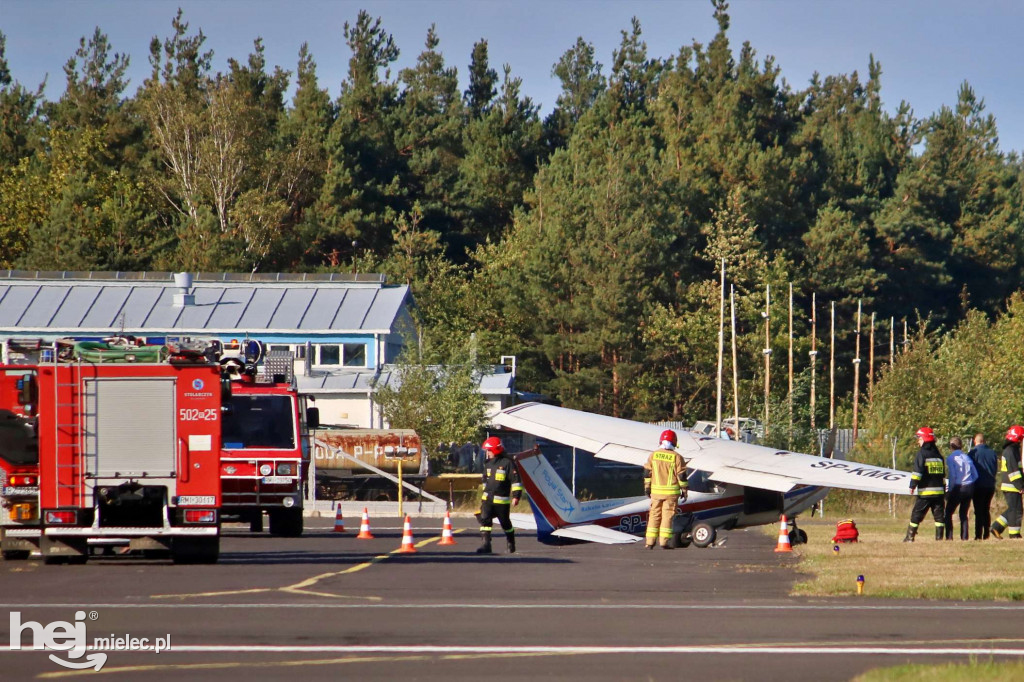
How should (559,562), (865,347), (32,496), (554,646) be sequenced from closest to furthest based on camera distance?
(554,646)
(32,496)
(559,562)
(865,347)

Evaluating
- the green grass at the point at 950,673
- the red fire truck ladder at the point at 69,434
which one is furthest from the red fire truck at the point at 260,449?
the green grass at the point at 950,673

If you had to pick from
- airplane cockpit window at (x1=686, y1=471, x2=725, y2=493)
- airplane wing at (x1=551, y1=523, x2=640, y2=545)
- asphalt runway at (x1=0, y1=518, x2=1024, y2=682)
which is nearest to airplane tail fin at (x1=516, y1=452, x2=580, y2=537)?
airplane wing at (x1=551, y1=523, x2=640, y2=545)

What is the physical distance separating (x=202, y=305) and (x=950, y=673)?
52995 millimetres

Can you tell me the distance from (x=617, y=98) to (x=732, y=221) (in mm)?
15880

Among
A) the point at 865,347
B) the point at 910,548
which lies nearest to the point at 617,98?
the point at 865,347

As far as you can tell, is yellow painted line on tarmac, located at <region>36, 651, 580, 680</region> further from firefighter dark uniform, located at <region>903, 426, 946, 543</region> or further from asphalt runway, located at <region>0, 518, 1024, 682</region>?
firefighter dark uniform, located at <region>903, 426, 946, 543</region>

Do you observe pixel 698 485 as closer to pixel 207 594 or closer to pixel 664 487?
pixel 664 487

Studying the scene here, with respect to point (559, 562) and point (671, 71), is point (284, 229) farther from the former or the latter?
point (559, 562)

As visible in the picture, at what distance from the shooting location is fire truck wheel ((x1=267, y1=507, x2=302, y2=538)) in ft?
78.6

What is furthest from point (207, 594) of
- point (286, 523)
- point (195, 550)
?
point (286, 523)

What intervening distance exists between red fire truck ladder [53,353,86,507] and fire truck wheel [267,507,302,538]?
726cm

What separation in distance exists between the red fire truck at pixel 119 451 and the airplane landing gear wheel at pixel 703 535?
781cm

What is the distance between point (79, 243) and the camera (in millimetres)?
74750

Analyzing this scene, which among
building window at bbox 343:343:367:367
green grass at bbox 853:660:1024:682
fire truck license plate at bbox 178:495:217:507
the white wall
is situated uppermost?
building window at bbox 343:343:367:367
